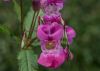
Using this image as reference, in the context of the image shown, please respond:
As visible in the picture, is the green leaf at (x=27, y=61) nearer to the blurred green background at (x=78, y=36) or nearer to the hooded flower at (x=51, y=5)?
the hooded flower at (x=51, y=5)

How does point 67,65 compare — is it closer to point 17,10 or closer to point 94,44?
point 94,44

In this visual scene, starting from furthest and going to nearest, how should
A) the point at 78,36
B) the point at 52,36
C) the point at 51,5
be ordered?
the point at 78,36 < the point at 51,5 < the point at 52,36

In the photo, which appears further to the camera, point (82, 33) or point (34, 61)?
point (82, 33)

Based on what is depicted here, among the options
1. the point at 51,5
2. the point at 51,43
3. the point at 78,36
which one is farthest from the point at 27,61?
the point at 78,36

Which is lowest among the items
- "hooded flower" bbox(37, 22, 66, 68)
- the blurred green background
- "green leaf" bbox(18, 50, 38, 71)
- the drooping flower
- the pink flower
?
the blurred green background

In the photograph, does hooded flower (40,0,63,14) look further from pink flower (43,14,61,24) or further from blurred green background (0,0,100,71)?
blurred green background (0,0,100,71)

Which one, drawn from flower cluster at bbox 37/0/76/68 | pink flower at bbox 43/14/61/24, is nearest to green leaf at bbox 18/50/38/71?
flower cluster at bbox 37/0/76/68

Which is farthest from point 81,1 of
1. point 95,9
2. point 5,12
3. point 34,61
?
point 34,61

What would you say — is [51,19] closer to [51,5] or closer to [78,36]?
[51,5]
